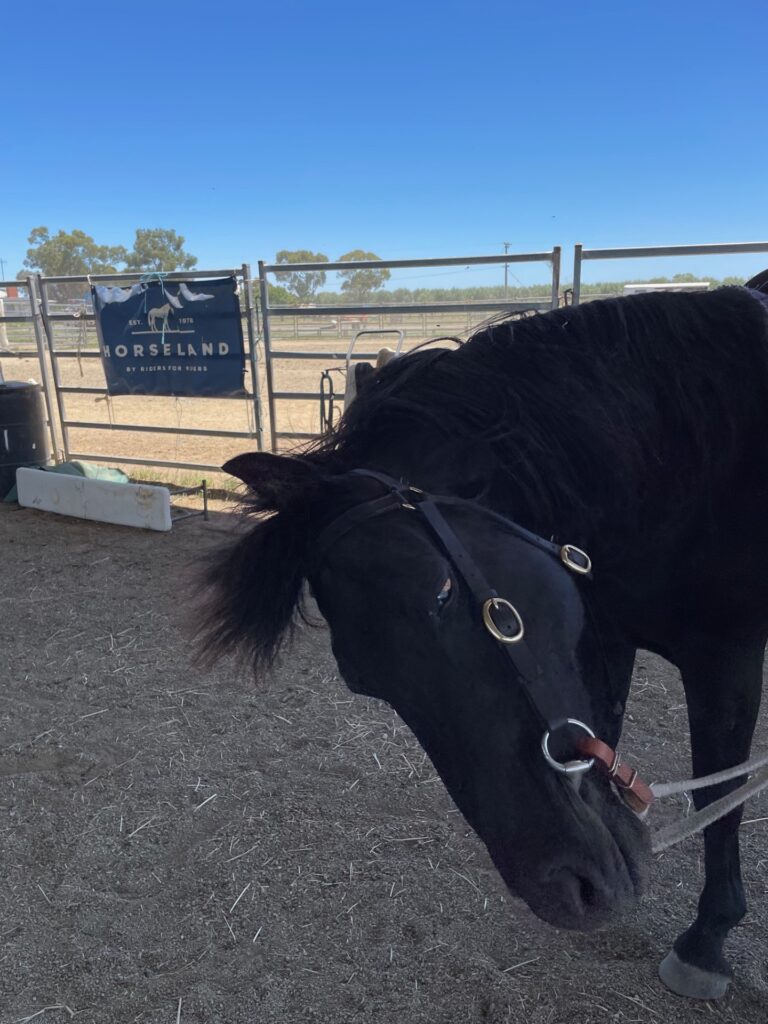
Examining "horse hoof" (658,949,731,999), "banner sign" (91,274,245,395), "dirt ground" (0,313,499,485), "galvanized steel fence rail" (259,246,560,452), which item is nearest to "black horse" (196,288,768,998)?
"horse hoof" (658,949,731,999)

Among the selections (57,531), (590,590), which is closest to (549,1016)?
(590,590)

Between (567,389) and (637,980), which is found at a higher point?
(567,389)

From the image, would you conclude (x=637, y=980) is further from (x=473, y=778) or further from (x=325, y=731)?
(x=325, y=731)

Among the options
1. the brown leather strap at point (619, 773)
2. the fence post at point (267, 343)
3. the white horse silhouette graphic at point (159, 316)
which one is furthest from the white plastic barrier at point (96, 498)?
the brown leather strap at point (619, 773)

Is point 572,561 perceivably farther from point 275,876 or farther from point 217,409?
point 217,409

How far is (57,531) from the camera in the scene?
19.2ft

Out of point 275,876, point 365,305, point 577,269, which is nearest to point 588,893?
point 275,876

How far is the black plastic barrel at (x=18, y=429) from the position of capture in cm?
664

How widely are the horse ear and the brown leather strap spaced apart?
58cm

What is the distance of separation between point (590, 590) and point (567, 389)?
36cm

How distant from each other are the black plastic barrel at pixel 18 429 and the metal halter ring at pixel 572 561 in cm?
675

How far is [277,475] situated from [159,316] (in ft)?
19.9

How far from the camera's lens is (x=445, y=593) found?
104 cm

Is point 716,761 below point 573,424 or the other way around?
below
